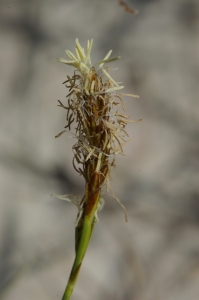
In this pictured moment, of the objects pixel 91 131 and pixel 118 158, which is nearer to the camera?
pixel 91 131

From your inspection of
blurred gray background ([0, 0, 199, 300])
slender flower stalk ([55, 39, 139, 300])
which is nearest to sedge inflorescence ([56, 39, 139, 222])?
slender flower stalk ([55, 39, 139, 300])

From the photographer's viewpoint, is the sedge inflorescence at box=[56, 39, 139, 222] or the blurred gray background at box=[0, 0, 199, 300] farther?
the blurred gray background at box=[0, 0, 199, 300]

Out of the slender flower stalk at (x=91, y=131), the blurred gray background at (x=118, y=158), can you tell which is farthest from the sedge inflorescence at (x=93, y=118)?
the blurred gray background at (x=118, y=158)

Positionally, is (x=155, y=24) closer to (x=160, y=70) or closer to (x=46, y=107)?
(x=160, y=70)

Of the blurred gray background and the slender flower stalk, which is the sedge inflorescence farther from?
the blurred gray background

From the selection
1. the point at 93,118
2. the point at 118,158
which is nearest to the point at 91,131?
the point at 93,118

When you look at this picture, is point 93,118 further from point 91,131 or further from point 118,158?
point 118,158

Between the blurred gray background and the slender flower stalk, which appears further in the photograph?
the blurred gray background

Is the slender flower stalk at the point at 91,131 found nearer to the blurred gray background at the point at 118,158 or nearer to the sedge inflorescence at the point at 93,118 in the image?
the sedge inflorescence at the point at 93,118

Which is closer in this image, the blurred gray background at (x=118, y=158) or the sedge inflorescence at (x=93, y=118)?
the sedge inflorescence at (x=93, y=118)

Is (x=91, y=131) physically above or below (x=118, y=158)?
above
